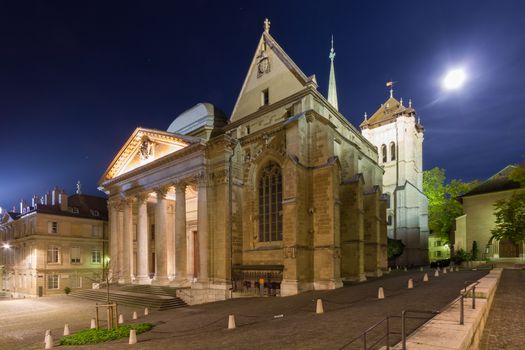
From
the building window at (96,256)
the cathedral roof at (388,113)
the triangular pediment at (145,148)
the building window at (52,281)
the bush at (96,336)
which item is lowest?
the building window at (52,281)

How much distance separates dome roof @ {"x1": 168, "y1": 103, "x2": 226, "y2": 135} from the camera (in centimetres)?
3175

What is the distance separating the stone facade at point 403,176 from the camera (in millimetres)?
42656

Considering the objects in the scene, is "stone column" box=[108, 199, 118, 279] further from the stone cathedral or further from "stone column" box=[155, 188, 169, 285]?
"stone column" box=[155, 188, 169, 285]

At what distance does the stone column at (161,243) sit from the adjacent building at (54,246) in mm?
12153

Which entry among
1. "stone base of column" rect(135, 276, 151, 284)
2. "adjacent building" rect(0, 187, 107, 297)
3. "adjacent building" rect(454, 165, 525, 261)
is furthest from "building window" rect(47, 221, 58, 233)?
"adjacent building" rect(454, 165, 525, 261)

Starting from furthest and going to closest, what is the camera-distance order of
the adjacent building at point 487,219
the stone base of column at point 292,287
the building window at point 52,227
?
A: the building window at point 52,227 < the adjacent building at point 487,219 < the stone base of column at point 292,287

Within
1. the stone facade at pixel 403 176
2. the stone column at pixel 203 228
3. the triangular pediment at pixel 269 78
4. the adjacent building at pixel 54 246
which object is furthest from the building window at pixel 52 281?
the stone facade at pixel 403 176

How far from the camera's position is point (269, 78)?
2742 cm

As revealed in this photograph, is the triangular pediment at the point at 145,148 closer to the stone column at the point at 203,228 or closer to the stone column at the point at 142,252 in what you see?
the stone column at the point at 203,228

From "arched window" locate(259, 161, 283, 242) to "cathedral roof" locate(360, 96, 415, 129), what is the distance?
3074 cm

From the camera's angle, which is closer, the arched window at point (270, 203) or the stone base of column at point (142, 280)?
the arched window at point (270, 203)

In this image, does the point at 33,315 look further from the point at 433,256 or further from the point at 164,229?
the point at 433,256

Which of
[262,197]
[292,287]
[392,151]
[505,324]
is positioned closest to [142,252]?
[262,197]

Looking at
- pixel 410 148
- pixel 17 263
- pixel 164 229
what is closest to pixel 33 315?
pixel 164 229
